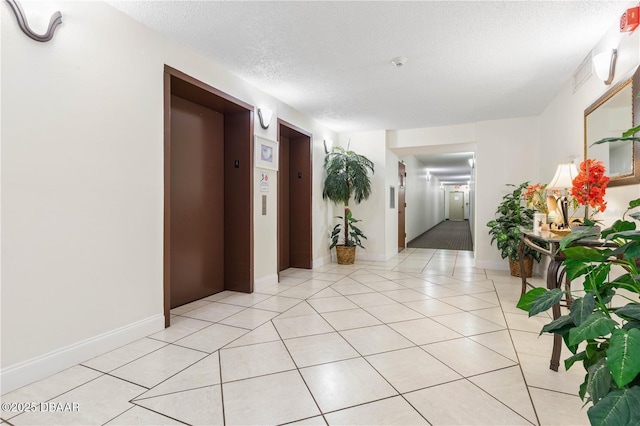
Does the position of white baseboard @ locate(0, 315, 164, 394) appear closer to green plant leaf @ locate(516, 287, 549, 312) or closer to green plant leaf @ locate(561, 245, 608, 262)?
green plant leaf @ locate(516, 287, 549, 312)

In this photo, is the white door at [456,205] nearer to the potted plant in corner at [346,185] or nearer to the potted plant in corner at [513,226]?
the potted plant in corner at [513,226]

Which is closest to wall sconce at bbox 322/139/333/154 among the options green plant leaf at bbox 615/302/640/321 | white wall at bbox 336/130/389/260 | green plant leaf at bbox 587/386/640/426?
white wall at bbox 336/130/389/260

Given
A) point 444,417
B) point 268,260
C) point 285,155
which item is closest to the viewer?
point 444,417

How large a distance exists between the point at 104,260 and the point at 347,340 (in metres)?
1.86

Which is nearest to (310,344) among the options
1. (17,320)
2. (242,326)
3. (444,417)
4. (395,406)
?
(242,326)

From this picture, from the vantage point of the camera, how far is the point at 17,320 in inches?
69.4

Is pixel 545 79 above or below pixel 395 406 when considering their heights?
above

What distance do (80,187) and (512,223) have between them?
5.18 meters

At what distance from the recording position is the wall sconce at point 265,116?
3824 mm

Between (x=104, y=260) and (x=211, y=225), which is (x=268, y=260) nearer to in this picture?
(x=211, y=225)

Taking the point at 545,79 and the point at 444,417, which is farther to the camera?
the point at 545,79

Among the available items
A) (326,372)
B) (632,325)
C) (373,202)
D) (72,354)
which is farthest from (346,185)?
(632,325)

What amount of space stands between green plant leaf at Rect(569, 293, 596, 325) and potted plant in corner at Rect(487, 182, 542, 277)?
A: 152 inches

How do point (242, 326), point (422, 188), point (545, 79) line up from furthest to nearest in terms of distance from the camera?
point (422, 188) < point (545, 79) < point (242, 326)
